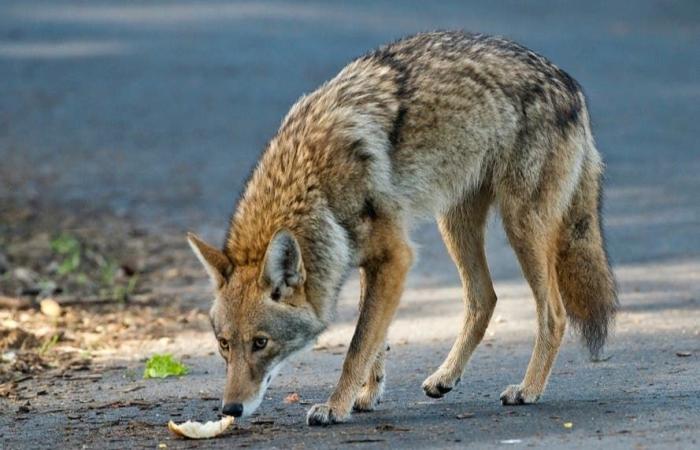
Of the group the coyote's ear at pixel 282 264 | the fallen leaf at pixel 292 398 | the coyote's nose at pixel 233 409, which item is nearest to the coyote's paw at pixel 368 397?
the fallen leaf at pixel 292 398

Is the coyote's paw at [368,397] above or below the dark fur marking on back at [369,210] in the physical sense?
below

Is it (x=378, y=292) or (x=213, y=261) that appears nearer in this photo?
(x=213, y=261)

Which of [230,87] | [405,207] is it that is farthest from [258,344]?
[230,87]

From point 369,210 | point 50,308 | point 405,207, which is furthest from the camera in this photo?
point 50,308

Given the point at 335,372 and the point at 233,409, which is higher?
the point at 233,409

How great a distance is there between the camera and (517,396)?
327 inches

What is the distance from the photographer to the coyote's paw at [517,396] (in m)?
8.29

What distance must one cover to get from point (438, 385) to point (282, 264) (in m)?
1.37

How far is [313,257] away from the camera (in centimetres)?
809

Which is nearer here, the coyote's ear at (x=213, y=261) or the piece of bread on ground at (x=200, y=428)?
the piece of bread on ground at (x=200, y=428)

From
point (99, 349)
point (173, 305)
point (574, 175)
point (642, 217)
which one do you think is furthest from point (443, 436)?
point (642, 217)

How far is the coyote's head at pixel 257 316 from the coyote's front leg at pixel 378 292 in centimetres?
34

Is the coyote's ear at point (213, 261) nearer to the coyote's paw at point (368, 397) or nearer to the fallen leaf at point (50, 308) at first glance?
the coyote's paw at point (368, 397)

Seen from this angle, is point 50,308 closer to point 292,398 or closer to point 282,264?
point 292,398
